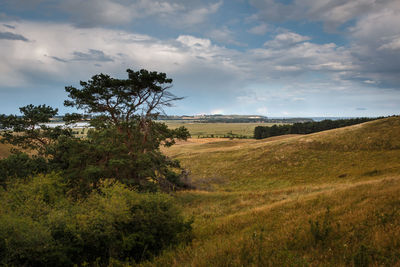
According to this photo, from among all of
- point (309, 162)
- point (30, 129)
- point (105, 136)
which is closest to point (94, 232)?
point (105, 136)

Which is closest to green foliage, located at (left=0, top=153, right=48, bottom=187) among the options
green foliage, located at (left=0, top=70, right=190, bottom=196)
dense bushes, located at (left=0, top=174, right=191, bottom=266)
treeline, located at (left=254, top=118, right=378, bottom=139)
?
green foliage, located at (left=0, top=70, right=190, bottom=196)

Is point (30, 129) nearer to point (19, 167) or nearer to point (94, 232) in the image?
point (19, 167)

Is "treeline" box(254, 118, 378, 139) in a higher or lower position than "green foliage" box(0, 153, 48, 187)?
higher

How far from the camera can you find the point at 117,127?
19.8 m

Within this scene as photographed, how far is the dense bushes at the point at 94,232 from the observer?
18.5ft

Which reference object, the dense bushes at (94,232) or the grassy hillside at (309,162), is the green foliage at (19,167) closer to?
the dense bushes at (94,232)

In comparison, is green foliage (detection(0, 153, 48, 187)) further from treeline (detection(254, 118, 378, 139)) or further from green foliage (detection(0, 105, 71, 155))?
treeline (detection(254, 118, 378, 139))

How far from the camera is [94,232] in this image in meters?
6.30

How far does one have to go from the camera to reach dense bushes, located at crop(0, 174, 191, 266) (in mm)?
5637

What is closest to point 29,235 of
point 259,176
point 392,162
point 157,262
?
point 157,262

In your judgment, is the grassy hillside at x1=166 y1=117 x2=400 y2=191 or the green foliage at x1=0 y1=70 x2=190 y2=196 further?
the grassy hillside at x1=166 y1=117 x2=400 y2=191

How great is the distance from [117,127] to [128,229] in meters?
14.0

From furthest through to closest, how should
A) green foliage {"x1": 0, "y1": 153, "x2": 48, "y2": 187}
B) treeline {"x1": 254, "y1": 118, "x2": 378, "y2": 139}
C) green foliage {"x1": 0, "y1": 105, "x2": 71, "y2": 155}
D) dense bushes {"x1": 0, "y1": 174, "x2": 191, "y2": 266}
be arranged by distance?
treeline {"x1": 254, "y1": 118, "x2": 378, "y2": 139}, green foliage {"x1": 0, "y1": 105, "x2": 71, "y2": 155}, green foliage {"x1": 0, "y1": 153, "x2": 48, "y2": 187}, dense bushes {"x1": 0, "y1": 174, "x2": 191, "y2": 266}

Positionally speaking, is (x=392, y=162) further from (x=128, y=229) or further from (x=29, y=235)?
(x=29, y=235)
